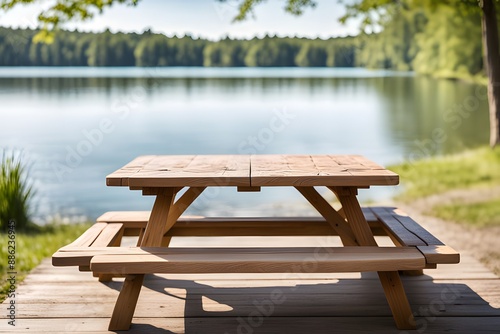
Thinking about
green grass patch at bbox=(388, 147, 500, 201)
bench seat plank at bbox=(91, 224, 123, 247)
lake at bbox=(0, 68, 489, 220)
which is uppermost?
bench seat plank at bbox=(91, 224, 123, 247)

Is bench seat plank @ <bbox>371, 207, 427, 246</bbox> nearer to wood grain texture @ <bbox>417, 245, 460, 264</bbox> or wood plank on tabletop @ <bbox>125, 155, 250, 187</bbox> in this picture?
wood grain texture @ <bbox>417, 245, 460, 264</bbox>

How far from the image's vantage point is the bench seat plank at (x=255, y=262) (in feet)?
9.84

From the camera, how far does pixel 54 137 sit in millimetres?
28125

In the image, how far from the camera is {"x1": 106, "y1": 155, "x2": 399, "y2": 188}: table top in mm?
3119

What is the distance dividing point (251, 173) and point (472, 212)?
5.13 metres

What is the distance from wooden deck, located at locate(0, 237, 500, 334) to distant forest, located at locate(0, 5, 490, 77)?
100ft

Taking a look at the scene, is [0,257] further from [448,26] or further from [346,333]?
[448,26]

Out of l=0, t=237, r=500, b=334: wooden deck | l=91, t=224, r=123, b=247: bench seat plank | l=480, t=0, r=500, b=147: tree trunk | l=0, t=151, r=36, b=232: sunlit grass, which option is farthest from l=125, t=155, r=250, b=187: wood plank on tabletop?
l=480, t=0, r=500, b=147: tree trunk

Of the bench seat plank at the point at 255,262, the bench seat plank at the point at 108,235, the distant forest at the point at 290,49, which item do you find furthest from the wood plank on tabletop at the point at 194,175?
the distant forest at the point at 290,49

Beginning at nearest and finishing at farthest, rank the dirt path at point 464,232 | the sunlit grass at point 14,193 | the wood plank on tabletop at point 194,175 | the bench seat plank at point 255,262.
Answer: the bench seat plank at point 255,262, the wood plank on tabletop at point 194,175, the dirt path at point 464,232, the sunlit grass at point 14,193

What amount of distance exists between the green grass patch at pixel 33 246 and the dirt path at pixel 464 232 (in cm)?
338

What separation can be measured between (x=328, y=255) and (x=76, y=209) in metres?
9.26

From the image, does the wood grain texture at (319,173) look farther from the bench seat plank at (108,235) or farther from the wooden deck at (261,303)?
the bench seat plank at (108,235)

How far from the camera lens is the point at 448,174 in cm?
1102
